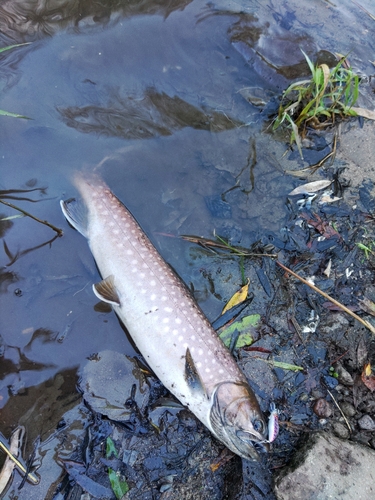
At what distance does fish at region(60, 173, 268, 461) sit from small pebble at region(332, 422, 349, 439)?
0.69 m

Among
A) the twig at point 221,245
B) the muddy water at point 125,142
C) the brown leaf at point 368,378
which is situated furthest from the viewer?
the twig at point 221,245

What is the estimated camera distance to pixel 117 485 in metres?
3.11

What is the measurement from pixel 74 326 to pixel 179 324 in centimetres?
109

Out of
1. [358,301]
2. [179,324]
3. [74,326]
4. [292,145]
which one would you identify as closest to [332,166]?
[292,145]

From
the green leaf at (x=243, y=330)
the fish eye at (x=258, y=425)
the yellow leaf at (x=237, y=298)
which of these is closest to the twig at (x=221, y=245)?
the yellow leaf at (x=237, y=298)

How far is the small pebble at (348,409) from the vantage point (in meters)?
3.38

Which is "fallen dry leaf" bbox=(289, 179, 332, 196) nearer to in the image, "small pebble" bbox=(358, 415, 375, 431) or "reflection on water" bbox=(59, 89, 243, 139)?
"reflection on water" bbox=(59, 89, 243, 139)

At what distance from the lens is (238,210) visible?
411 centimetres

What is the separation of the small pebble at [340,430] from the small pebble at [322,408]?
101 millimetres

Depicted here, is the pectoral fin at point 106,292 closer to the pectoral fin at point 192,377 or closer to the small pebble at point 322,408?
the pectoral fin at point 192,377

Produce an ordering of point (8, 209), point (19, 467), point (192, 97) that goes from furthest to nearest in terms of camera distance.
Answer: point (192, 97), point (8, 209), point (19, 467)

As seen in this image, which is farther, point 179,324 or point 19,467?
point 179,324

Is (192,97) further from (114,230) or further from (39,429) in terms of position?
(39,429)

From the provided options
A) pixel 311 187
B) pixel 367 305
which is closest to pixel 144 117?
pixel 311 187
